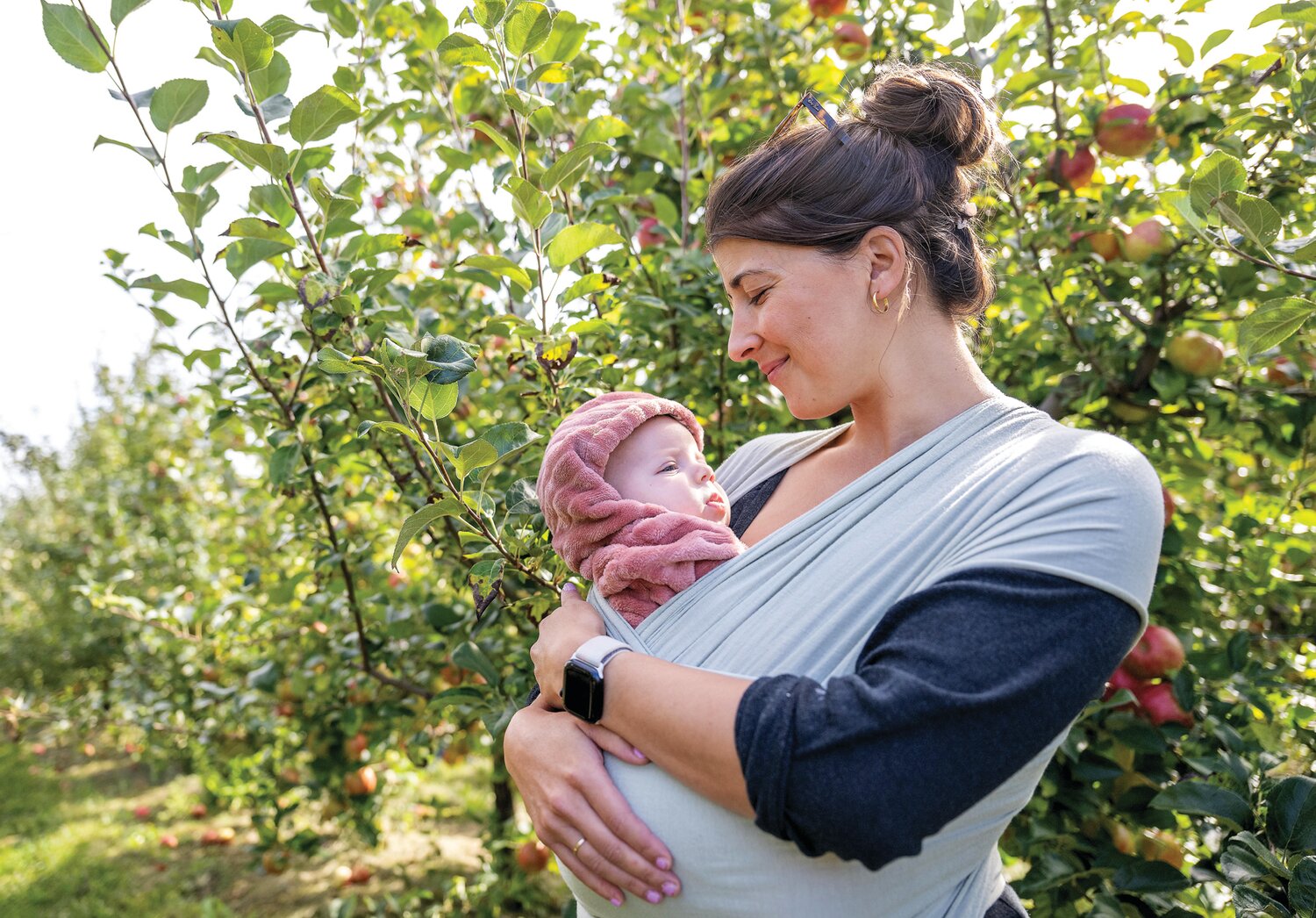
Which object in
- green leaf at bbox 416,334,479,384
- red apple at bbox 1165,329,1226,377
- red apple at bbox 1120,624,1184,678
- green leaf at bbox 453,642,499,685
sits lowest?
red apple at bbox 1120,624,1184,678

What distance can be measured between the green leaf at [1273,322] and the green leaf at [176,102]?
58.7 inches

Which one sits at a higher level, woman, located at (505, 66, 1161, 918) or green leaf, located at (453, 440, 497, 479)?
green leaf, located at (453, 440, 497, 479)

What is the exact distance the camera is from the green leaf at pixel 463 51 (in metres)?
1.33

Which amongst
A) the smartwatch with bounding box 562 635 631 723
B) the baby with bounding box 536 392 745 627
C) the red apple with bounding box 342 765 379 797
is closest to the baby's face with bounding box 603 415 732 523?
the baby with bounding box 536 392 745 627

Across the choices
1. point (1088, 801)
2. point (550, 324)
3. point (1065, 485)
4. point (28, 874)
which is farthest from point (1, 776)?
point (1065, 485)

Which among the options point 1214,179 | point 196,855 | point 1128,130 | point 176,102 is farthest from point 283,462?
point 196,855

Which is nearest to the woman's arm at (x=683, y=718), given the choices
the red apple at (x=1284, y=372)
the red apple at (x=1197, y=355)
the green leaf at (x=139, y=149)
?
the green leaf at (x=139, y=149)

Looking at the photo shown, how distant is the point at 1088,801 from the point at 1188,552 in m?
0.63

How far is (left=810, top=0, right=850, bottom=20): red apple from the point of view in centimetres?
230

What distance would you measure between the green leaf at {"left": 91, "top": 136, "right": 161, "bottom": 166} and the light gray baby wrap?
1044 mm

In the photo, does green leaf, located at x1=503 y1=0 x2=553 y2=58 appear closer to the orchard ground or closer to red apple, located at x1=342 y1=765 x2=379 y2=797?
red apple, located at x1=342 y1=765 x2=379 y2=797

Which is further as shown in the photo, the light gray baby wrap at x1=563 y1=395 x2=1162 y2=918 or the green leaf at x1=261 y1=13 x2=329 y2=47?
the green leaf at x1=261 y1=13 x2=329 y2=47

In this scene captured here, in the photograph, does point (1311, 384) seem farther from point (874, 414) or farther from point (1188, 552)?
point (874, 414)

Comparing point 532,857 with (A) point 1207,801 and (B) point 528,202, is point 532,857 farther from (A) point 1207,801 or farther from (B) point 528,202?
(B) point 528,202
